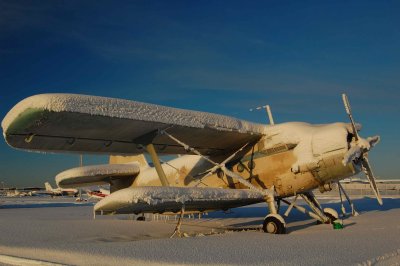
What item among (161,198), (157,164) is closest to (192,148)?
(157,164)

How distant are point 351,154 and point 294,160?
159 centimetres

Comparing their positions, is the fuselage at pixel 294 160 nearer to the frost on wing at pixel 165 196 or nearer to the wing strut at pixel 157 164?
the wing strut at pixel 157 164

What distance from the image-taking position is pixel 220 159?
12.9 metres

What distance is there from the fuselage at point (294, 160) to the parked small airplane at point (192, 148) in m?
0.03

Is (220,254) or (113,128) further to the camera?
(113,128)

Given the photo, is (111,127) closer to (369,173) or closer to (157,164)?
(157,164)

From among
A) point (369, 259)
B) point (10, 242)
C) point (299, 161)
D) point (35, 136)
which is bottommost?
point (369, 259)

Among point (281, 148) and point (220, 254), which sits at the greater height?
point (281, 148)

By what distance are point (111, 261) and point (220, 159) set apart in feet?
25.3

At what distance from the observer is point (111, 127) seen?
9258 mm

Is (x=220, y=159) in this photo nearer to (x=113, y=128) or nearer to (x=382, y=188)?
(x=113, y=128)

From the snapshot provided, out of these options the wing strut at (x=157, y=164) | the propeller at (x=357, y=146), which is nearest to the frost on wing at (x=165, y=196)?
the wing strut at (x=157, y=164)

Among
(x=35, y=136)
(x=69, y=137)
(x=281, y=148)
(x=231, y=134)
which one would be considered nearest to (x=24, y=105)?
(x=35, y=136)

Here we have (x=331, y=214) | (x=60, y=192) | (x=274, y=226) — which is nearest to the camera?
(x=274, y=226)
